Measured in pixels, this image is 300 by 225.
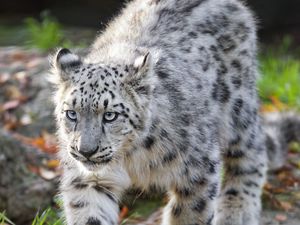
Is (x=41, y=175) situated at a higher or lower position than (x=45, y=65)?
lower

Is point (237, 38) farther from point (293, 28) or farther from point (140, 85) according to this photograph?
point (293, 28)

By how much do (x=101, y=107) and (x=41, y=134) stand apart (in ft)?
13.9

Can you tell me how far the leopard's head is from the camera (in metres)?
4.69

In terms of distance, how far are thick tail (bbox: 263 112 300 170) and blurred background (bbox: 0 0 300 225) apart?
7.6 inches

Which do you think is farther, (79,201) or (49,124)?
(49,124)

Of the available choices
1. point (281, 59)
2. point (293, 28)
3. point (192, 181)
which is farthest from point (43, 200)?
point (293, 28)

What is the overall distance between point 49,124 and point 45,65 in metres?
1.26

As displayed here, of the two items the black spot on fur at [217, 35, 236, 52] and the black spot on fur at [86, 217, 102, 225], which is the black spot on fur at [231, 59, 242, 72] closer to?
the black spot on fur at [217, 35, 236, 52]

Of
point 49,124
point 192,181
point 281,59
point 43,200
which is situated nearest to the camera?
point 192,181

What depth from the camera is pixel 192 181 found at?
533cm

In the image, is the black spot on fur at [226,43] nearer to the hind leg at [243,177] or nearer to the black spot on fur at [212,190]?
the hind leg at [243,177]

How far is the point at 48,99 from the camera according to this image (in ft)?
30.1

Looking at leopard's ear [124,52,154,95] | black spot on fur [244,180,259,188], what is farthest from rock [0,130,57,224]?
leopard's ear [124,52,154,95]

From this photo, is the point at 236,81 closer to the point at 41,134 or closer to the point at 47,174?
the point at 47,174
